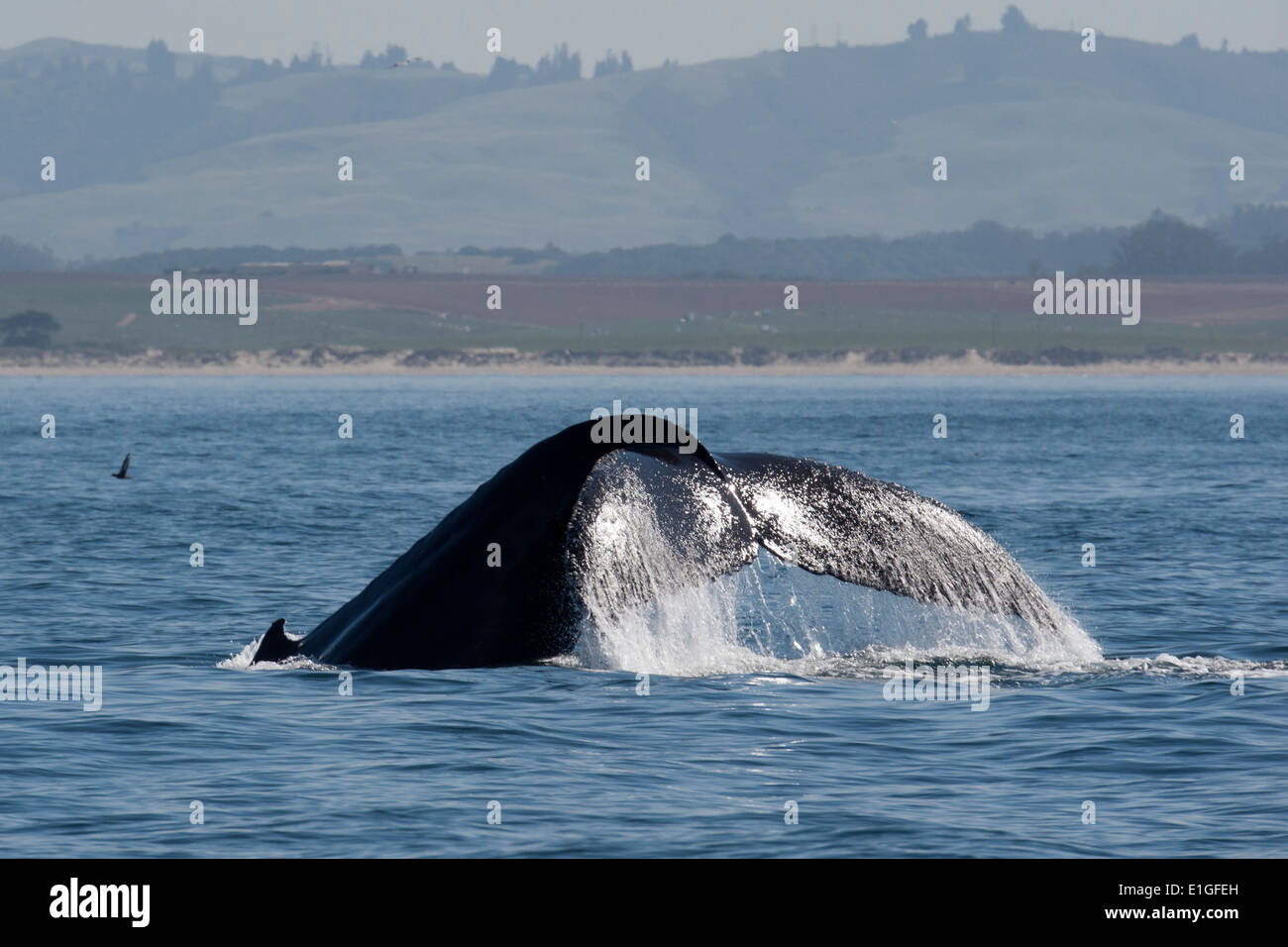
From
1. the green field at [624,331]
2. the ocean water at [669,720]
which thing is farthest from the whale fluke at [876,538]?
the green field at [624,331]

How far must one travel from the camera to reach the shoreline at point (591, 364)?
129000 mm

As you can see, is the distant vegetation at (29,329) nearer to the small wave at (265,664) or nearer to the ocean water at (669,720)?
the ocean water at (669,720)

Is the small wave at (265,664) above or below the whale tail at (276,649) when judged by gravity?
below

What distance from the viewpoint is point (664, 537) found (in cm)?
1050

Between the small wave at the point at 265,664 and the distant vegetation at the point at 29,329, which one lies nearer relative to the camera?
the small wave at the point at 265,664

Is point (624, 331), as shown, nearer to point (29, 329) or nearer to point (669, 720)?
point (29, 329)

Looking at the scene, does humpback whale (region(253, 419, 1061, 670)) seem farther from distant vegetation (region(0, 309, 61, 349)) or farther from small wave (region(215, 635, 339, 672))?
distant vegetation (region(0, 309, 61, 349))

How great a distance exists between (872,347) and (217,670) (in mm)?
127374

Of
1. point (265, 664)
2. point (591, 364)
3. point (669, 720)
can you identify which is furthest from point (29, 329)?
point (669, 720)

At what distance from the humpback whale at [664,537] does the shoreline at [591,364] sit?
11866 centimetres

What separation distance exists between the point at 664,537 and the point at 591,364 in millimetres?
123825

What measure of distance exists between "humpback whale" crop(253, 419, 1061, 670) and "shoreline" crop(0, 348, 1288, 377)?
118664 mm
